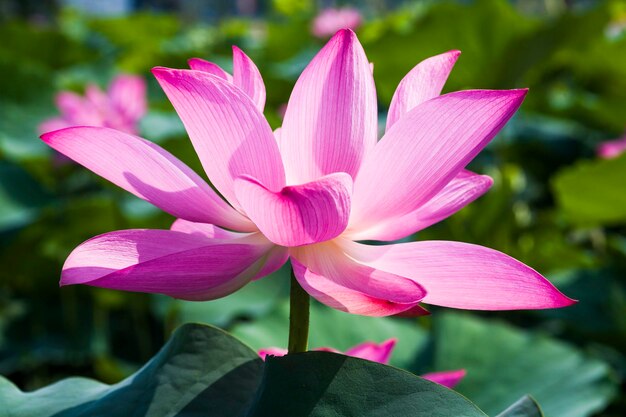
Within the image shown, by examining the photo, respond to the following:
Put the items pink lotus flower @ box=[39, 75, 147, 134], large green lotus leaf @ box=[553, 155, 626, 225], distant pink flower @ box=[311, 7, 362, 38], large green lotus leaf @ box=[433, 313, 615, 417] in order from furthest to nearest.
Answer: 1. distant pink flower @ box=[311, 7, 362, 38]
2. pink lotus flower @ box=[39, 75, 147, 134]
3. large green lotus leaf @ box=[553, 155, 626, 225]
4. large green lotus leaf @ box=[433, 313, 615, 417]

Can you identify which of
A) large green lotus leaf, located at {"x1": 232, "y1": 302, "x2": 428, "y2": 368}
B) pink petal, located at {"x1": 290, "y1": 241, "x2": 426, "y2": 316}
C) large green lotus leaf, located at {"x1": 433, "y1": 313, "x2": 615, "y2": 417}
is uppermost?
pink petal, located at {"x1": 290, "y1": 241, "x2": 426, "y2": 316}

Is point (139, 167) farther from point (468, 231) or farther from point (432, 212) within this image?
point (468, 231)

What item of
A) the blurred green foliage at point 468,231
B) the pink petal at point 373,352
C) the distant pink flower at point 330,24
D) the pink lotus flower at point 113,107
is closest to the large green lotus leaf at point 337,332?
the blurred green foliage at point 468,231

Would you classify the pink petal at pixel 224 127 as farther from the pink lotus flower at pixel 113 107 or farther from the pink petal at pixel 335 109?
the pink lotus flower at pixel 113 107

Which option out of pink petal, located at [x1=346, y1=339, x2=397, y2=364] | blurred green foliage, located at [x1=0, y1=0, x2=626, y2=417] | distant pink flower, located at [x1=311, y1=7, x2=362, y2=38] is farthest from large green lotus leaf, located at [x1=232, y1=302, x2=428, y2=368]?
distant pink flower, located at [x1=311, y1=7, x2=362, y2=38]

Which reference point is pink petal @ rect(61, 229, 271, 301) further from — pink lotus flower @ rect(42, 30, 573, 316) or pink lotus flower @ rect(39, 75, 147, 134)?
pink lotus flower @ rect(39, 75, 147, 134)

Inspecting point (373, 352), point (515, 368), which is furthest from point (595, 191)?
point (373, 352)
